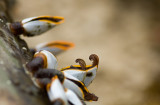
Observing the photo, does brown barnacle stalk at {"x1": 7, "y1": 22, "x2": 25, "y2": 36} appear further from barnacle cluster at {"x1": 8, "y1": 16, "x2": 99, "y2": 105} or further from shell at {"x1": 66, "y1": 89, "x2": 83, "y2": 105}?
shell at {"x1": 66, "y1": 89, "x2": 83, "y2": 105}

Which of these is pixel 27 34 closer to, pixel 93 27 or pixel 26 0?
pixel 93 27

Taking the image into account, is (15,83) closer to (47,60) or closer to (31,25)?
(47,60)

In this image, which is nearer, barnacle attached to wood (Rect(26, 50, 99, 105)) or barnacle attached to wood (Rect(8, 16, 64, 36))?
barnacle attached to wood (Rect(26, 50, 99, 105))

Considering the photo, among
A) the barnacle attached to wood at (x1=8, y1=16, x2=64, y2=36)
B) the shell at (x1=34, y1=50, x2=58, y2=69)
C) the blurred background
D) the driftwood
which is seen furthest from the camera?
the blurred background

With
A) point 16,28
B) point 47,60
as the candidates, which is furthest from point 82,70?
point 16,28

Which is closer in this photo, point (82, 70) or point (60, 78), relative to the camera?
point (60, 78)

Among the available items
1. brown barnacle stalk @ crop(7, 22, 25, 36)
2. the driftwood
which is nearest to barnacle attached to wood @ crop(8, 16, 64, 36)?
brown barnacle stalk @ crop(7, 22, 25, 36)
